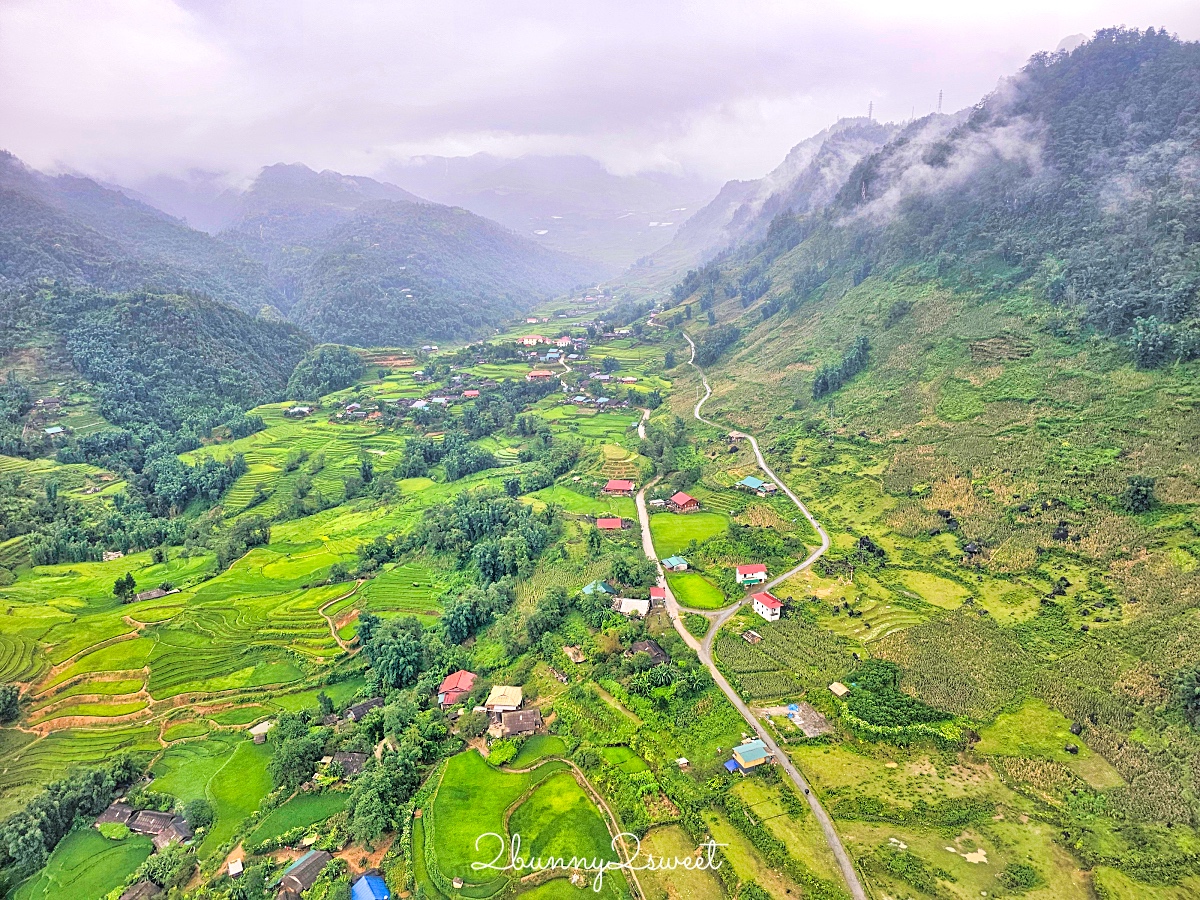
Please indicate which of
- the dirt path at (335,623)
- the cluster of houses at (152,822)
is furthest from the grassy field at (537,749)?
the dirt path at (335,623)

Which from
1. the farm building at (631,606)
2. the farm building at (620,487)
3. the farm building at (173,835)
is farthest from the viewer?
the farm building at (620,487)

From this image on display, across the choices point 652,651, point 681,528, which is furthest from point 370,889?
point 681,528

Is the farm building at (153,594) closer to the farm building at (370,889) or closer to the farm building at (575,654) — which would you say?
the farm building at (575,654)

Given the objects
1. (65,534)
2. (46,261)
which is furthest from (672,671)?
(46,261)

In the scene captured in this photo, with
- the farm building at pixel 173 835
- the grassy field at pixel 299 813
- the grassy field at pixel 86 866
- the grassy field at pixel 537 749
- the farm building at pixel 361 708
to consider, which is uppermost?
the grassy field at pixel 537 749

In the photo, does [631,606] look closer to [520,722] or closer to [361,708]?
[520,722]

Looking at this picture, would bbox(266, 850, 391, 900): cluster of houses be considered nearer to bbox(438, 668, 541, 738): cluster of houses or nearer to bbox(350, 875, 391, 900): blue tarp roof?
bbox(350, 875, 391, 900): blue tarp roof
